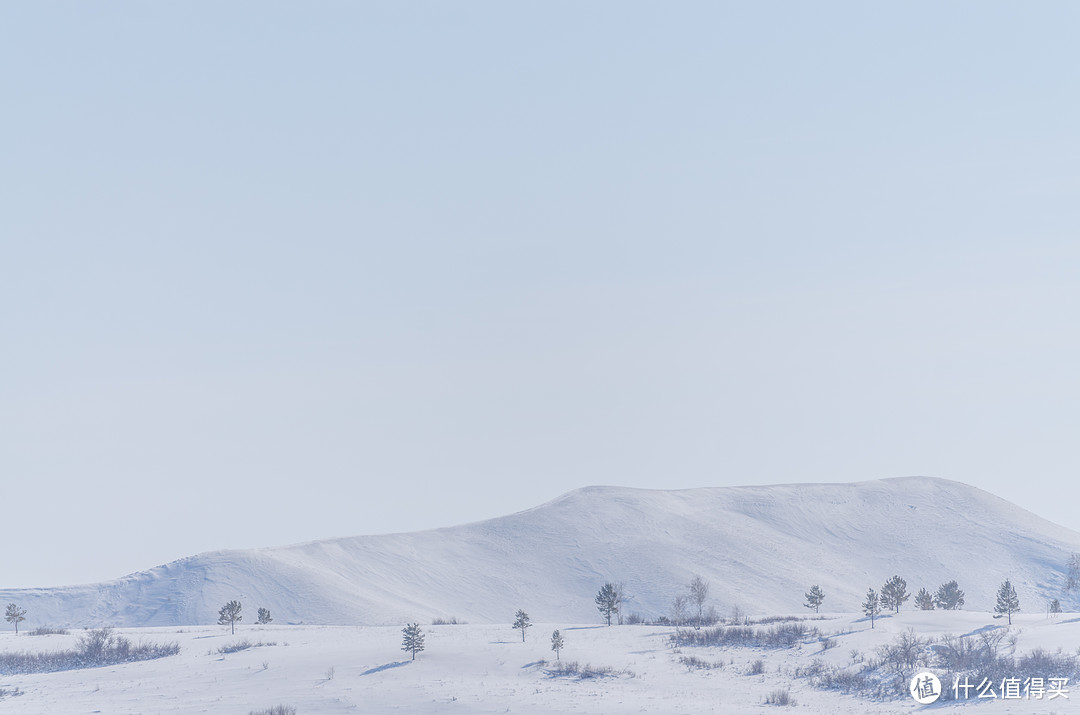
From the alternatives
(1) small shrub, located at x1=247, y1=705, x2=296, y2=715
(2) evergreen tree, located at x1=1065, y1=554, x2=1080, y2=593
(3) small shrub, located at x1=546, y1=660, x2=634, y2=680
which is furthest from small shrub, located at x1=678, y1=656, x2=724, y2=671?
(2) evergreen tree, located at x1=1065, y1=554, x2=1080, y2=593

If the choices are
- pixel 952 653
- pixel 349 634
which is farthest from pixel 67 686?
pixel 952 653

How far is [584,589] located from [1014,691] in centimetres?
7661

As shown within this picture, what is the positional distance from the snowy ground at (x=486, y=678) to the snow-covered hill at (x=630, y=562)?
45.2 metres

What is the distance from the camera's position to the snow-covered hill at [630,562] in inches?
4082

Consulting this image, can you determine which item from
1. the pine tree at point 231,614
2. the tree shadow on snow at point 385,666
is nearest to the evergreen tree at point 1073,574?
the pine tree at point 231,614

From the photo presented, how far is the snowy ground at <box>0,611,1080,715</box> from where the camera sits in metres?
36.6

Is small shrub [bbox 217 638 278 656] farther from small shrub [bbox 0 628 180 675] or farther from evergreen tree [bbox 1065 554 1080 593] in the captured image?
evergreen tree [bbox 1065 554 1080 593]

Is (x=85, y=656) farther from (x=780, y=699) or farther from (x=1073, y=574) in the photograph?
(x=1073, y=574)

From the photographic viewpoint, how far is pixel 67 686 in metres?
44.0

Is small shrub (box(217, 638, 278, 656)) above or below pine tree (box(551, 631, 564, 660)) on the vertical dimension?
above

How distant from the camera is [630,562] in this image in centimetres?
11781

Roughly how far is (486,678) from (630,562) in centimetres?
7771

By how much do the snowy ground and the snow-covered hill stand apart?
4515cm

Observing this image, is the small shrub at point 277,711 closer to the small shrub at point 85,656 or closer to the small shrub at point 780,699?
Answer: the small shrub at point 780,699
